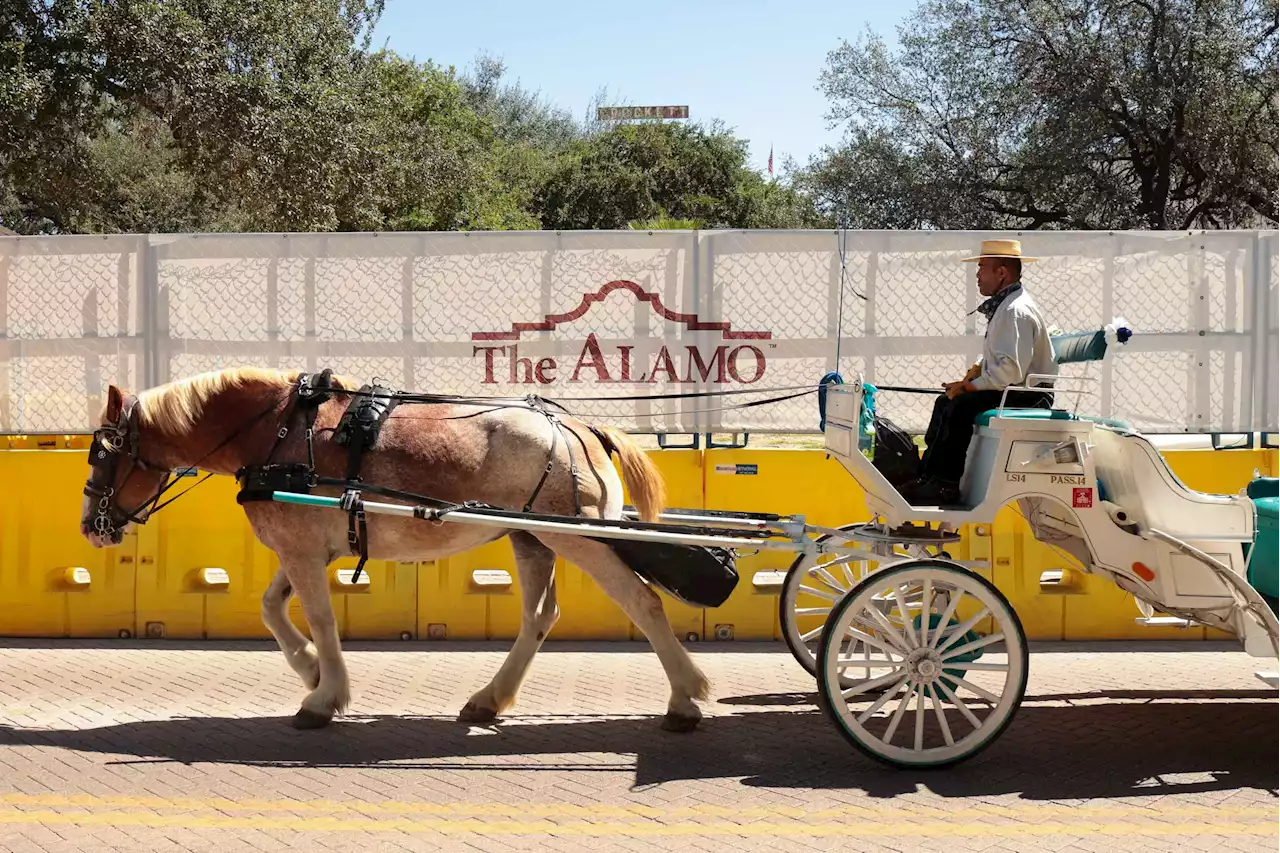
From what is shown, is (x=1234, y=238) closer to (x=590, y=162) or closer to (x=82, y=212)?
(x=82, y=212)

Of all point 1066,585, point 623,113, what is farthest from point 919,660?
point 623,113

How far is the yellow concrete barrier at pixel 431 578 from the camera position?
841 centimetres

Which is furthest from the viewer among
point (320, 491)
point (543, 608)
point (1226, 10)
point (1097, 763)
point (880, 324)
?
point (1226, 10)

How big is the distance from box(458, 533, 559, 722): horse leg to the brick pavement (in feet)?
0.39

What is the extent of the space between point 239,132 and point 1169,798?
17239mm

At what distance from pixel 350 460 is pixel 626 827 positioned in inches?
90.7

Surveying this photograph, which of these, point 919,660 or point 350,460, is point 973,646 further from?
point 350,460

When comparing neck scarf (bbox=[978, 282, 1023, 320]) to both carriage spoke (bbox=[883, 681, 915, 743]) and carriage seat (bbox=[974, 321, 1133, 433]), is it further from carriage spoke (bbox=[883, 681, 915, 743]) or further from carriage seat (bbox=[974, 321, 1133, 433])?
carriage spoke (bbox=[883, 681, 915, 743])

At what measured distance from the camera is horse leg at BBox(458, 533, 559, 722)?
637 centimetres

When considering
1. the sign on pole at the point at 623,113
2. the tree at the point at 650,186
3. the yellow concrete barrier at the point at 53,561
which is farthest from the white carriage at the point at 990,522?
the sign on pole at the point at 623,113

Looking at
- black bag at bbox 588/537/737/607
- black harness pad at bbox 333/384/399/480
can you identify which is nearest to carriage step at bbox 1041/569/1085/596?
black bag at bbox 588/537/737/607

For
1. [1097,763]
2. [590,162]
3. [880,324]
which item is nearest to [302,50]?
[880,324]

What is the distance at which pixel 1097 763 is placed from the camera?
5613 millimetres

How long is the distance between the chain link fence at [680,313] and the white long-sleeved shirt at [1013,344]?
2.47 meters
